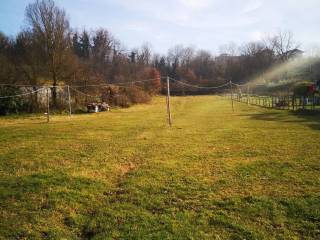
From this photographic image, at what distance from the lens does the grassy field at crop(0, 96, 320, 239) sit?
4625 mm

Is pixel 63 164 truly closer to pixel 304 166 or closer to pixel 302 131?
pixel 304 166

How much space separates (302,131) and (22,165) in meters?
10.8

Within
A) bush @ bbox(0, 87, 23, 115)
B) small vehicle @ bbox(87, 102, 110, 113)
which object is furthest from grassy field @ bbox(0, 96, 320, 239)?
small vehicle @ bbox(87, 102, 110, 113)

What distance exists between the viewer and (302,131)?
1278 centimetres

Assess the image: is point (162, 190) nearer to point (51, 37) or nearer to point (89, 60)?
point (51, 37)

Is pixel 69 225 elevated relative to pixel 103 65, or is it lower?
lower

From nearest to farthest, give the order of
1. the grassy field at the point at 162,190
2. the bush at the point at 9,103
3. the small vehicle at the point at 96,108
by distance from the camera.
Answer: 1. the grassy field at the point at 162,190
2. the bush at the point at 9,103
3. the small vehicle at the point at 96,108

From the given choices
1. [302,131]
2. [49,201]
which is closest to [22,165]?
[49,201]

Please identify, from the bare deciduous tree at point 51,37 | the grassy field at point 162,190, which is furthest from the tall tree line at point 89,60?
the grassy field at point 162,190

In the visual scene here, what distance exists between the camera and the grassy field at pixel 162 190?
15.2 ft

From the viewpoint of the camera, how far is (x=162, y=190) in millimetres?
6156

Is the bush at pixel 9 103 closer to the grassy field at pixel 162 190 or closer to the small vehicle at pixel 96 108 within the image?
the small vehicle at pixel 96 108

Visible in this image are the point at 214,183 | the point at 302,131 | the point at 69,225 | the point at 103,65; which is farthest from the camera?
the point at 103,65

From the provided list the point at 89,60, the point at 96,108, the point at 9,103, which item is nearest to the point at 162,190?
the point at 9,103
